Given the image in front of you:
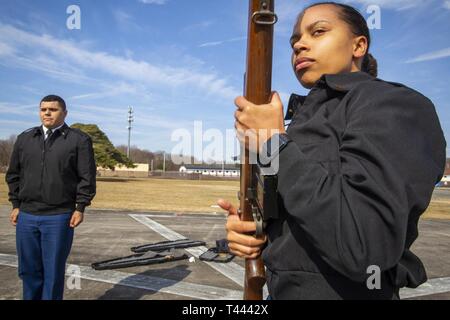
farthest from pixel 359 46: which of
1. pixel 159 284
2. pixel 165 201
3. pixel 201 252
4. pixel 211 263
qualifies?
pixel 165 201

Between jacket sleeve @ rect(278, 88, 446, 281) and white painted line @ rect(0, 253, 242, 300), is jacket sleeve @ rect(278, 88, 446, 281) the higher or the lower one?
the higher one

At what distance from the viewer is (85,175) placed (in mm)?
4395

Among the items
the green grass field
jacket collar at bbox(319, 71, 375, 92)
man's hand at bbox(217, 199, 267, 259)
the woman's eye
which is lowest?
the green grass field

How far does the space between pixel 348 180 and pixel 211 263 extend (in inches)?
223

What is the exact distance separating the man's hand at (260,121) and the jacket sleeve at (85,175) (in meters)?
3.58

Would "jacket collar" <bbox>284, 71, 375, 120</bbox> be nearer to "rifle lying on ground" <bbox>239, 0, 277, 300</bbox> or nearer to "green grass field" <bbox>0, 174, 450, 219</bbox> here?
"rifle lying on ground" <bbox>239, 0, 277, 300</bbox>

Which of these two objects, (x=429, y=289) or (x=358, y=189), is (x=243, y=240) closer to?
(x=358, y=189)

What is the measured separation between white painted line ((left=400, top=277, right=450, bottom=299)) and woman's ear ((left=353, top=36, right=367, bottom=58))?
14.1ft

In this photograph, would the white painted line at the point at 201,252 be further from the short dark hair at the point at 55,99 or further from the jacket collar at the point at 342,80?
the jacket collar at the point at 342,80

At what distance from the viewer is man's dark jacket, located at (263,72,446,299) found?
3.44ft

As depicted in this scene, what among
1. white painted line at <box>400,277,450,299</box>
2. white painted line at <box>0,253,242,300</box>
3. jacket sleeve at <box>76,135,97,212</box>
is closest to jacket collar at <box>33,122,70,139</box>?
jacket sleeve at <box>76,135,97,212</box>

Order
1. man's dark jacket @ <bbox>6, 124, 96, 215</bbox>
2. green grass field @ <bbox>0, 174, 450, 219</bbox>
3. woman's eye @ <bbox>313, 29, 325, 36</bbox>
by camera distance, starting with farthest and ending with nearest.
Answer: green grass field @ <bbox>0, 174, 450, 219</bbox>, man's dark jacket @ <bbox>6, 124, 96, 215</bbox>, woman's eye @ <bbox>313, 29, 325, 36</bbox>
